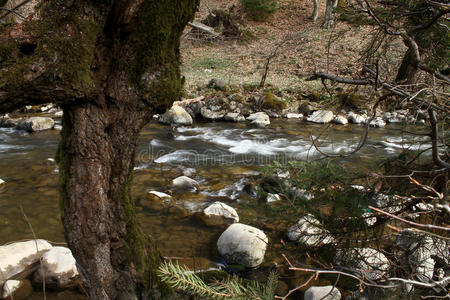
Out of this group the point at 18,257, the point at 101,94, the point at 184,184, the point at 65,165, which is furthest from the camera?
the point at 184,184

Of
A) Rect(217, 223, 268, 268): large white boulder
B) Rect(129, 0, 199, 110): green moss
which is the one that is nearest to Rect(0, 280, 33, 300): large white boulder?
Rect(217, 223, 268, 268): large white boulder

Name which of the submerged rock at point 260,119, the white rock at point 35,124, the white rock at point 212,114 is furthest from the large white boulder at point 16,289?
the white rock at point 212,114

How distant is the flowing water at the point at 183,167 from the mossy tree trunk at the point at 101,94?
0.50 metres

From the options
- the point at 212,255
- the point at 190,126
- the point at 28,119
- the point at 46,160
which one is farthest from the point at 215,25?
the point at 212,255

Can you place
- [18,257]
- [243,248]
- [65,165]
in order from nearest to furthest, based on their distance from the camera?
1. [65,165]
2. [18,257]
3. [243,248]

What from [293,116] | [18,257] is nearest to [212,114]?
[293,116]

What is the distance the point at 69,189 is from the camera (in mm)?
1899

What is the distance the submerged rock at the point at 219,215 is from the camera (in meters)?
4.95

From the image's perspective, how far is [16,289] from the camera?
336 cm

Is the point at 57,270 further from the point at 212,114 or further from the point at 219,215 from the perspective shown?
the point at 212,114

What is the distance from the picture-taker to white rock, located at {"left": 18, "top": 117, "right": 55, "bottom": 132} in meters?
9.89

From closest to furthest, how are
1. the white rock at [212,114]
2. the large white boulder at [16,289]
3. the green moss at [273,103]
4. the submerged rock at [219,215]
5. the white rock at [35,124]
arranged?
the large white boulder at [16,289] < the submerged rock at [219,215] < the white rock at [35,124] < the white rock at [212,114] < the green moss at [273,103]

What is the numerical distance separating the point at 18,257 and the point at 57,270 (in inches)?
24.5

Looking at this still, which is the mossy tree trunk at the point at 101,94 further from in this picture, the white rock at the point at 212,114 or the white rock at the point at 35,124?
the white rock at the point at 212,114
